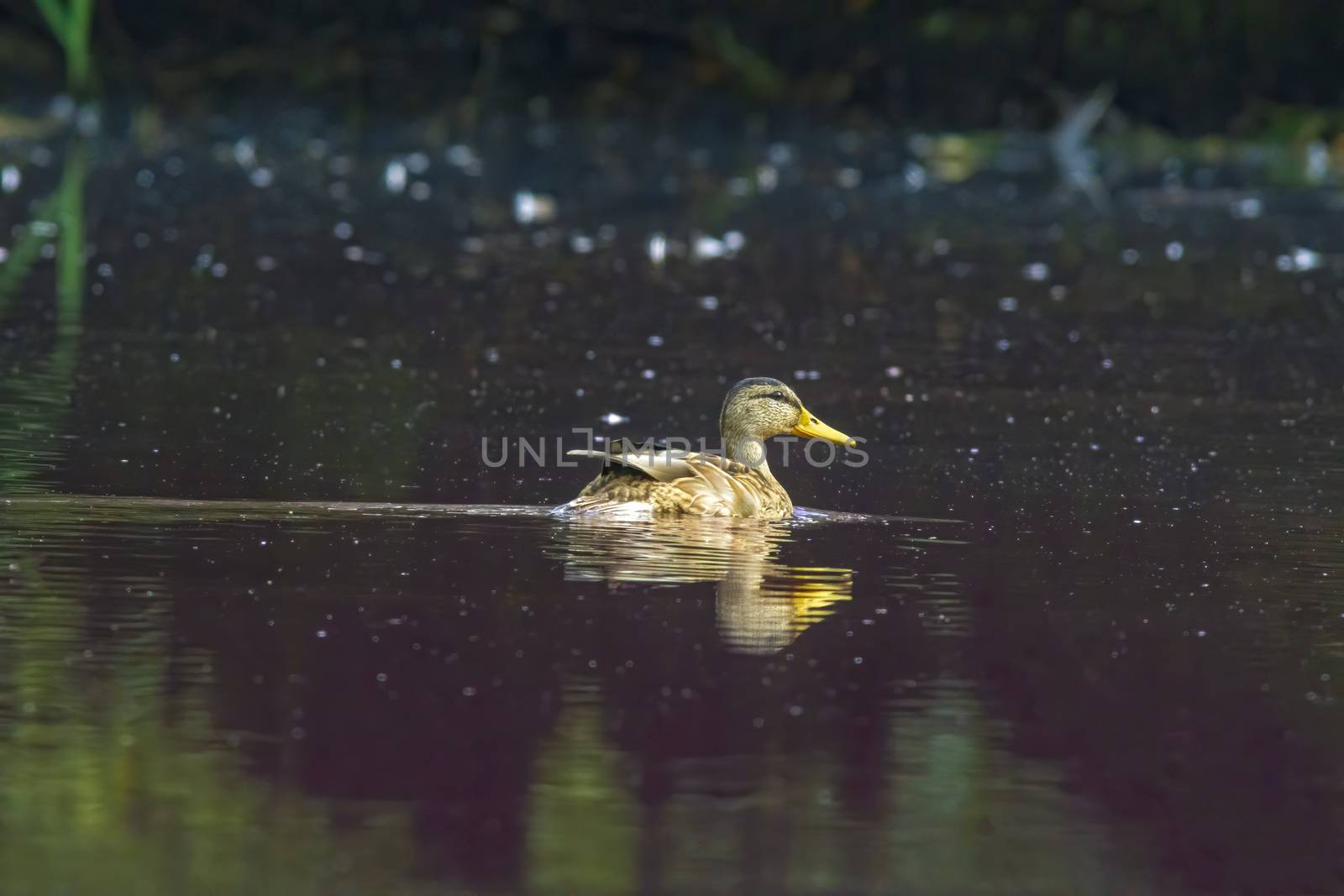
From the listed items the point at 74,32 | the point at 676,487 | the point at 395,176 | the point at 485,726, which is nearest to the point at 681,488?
the point at 676,487

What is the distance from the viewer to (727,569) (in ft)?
24.4

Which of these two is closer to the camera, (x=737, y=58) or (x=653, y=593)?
(x=653, y=593)

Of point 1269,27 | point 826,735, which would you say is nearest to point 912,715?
point 826,735

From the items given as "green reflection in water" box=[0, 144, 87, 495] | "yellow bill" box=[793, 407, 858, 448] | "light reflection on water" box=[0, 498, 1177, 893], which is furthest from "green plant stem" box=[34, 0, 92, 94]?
"light reflection on water" box=[0, 498, 1177, 893]

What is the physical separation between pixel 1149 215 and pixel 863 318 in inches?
309

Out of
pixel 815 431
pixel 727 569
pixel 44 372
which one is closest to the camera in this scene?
pixel 727 569

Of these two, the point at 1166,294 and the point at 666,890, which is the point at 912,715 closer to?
the point at 666,890

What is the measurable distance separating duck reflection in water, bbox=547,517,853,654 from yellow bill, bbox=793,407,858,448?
1.02 m

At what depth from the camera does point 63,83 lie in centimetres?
3045

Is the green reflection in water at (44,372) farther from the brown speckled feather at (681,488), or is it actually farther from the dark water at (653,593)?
the brown speckled feather at (681,488)

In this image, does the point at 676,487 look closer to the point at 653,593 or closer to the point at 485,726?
the point at 653,593

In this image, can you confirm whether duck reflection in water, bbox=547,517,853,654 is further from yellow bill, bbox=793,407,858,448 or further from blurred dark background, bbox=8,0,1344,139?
blurred dark background, bbox=8,0,1344,139

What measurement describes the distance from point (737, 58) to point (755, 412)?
21390 millimetres

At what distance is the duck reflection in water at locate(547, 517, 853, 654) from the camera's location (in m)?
6.65
